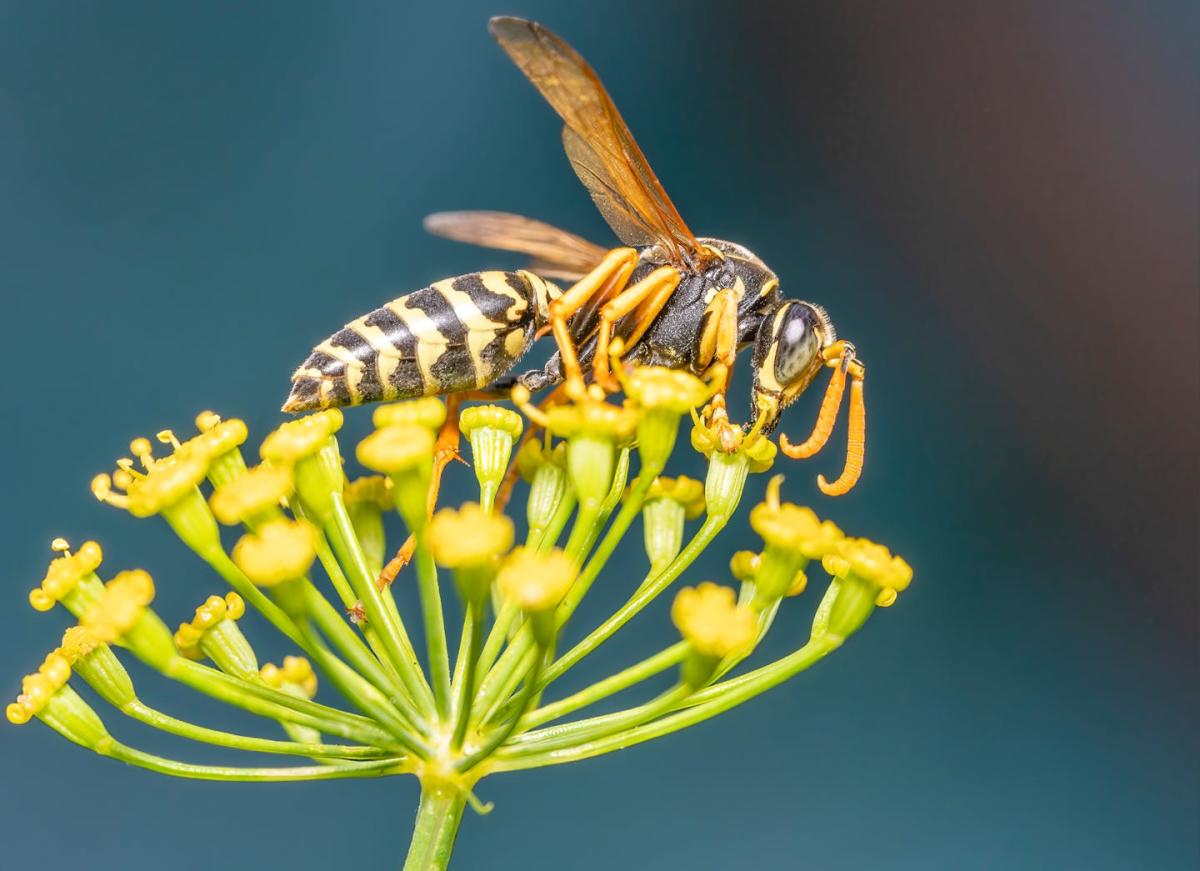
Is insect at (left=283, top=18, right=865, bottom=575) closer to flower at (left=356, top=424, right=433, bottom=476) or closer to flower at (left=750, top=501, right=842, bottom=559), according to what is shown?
flower at (left=750, top=501, right=842, bottom=559)

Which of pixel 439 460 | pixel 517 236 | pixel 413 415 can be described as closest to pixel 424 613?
pixel 413 415

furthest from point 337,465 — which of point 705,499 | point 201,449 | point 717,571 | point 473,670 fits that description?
point 717,571

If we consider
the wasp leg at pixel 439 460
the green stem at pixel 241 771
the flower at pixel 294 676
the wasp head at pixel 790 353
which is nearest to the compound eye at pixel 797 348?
the wasp head at pixel 790 353

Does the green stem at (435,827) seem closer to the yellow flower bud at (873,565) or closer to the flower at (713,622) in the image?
the flower at (713,622)

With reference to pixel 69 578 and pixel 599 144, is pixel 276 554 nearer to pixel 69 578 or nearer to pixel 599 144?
pixel 69 578

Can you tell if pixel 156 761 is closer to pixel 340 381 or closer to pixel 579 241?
pixel 340 381

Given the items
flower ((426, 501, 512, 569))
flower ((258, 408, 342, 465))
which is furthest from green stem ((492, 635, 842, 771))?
flower ((258, 408, 342, 465))
